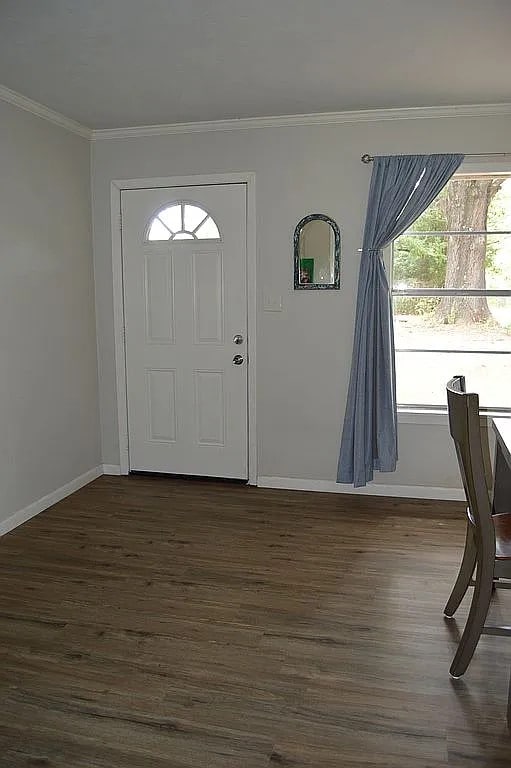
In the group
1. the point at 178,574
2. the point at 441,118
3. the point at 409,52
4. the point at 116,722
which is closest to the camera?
the point at 116,722

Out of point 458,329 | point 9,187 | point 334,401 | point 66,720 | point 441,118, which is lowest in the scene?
point 66,720

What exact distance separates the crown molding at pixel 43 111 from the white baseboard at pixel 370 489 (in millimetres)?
2644

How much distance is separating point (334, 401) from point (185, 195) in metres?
1.73

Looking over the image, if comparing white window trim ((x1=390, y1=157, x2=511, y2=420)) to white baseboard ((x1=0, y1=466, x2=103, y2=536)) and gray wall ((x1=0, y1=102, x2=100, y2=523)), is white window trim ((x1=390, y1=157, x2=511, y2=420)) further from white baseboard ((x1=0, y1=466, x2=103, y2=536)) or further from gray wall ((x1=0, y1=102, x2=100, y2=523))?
white baseboard ((x1=0, y1=466, x2=103, y2=536))

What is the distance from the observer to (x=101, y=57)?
3160mm

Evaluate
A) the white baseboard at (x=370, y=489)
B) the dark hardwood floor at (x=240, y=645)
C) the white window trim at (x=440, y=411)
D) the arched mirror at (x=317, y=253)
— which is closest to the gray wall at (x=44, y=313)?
the dark hardwood floor at (x=240, y=645)

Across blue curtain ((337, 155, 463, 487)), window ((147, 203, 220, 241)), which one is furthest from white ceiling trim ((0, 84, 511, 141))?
window ((147, 203, 220, 241))

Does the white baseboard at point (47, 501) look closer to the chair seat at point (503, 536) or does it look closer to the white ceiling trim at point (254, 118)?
the white ceiling trim at point (254, 118)

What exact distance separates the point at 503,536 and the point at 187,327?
9.11 ft

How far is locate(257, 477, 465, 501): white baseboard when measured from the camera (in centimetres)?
441

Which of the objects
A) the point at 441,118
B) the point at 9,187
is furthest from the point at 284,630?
the point at 441,118

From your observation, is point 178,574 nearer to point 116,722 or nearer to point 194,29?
point 116,722

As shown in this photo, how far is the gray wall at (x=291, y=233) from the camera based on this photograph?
4.27 meters

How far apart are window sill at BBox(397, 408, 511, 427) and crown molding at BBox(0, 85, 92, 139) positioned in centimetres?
281
